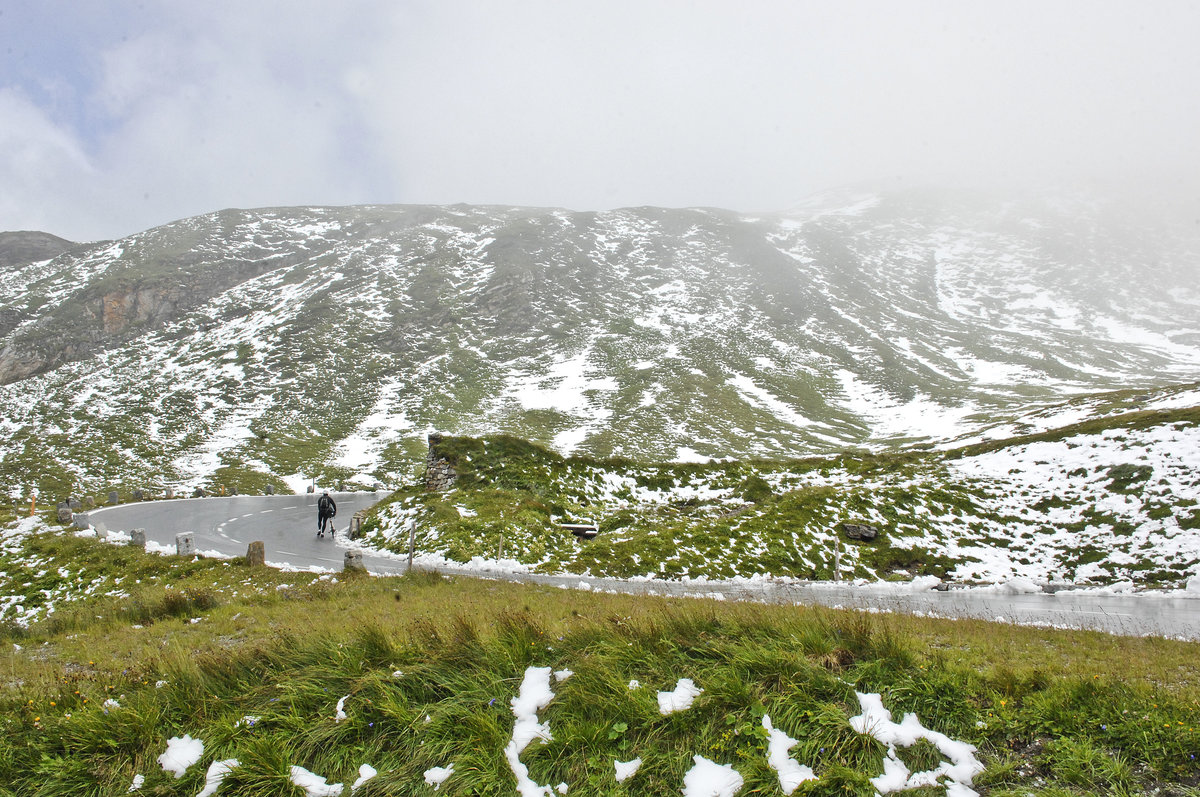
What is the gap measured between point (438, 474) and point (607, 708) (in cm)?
2729

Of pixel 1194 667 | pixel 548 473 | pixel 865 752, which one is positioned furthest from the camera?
pixel 548 473

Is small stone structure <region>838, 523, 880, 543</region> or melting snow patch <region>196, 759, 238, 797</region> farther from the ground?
melting snow patch <region>196, 759, 238, 797</region>

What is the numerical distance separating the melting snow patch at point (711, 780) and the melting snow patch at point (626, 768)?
A: 49cm

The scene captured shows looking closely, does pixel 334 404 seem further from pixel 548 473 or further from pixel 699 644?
pixel 699 644

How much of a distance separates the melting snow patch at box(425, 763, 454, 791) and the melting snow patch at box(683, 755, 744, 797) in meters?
2.38

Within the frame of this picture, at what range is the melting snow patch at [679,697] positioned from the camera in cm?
625

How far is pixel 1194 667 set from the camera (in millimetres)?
7895

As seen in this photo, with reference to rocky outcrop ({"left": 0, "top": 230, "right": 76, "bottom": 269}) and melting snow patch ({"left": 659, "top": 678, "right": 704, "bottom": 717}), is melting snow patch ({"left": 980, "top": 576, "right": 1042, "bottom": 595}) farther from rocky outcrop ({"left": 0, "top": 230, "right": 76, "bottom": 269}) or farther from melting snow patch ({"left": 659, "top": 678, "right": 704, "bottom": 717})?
rocky outcrop ({"left": 0, "top": 230, "right": 76, "bottom": 269})

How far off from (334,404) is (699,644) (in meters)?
101

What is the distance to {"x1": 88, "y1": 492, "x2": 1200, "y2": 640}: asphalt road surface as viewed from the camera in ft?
45.2

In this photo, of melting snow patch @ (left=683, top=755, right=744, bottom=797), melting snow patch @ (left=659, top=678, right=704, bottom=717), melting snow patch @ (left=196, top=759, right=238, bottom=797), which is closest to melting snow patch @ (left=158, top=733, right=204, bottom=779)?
melting snow patch @ (left=196, top=759, right=238, bottom=797)

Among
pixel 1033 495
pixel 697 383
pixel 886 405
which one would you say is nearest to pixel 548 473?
pixel 1033 495

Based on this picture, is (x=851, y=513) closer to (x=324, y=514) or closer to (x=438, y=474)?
(x=438, y=474)

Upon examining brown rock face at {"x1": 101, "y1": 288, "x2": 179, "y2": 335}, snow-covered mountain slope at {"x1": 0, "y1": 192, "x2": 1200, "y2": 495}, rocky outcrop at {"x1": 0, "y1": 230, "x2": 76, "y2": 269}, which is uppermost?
rocky outcrop at {"x1": 0, "y1": 230, "x2": 76, "y2": 269}
